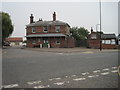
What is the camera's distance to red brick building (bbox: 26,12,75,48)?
40.2 m

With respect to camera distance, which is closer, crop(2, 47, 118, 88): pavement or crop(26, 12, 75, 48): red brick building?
crop(2, 47, 118, 88): pavement

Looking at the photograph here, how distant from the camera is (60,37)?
131 ft

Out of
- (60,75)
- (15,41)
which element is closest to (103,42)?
(60,75)

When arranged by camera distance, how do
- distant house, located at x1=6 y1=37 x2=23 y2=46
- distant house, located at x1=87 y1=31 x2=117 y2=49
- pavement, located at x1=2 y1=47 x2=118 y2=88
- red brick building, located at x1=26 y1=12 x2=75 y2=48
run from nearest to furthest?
pavement, located at x1=2 y1=47 x2=118 y2=88, distant house, located at x1=87 y1=31 x2=117 y2=49, red brick building, located at x1=26 y1=12 x2=75 y2=48, distant house, located at x1=6 y1=37 x2=23 y2=46

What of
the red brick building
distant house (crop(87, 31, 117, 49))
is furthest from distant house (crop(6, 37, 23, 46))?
distant house (crop(87, 31, 117, 49))

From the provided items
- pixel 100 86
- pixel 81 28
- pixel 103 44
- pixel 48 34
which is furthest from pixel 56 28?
pixel 81 28

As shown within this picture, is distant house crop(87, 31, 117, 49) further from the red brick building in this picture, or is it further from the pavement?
the pavement

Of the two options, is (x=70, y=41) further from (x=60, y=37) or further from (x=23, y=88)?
(x=23, y=88)

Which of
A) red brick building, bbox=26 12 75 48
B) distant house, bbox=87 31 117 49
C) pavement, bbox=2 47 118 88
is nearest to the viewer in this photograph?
pavement, bbox=2 47 118 88

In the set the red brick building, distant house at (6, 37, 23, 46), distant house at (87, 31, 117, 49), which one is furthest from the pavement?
distant house at (6, 37, 23, 46)

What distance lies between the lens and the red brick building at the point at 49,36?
1581 inches

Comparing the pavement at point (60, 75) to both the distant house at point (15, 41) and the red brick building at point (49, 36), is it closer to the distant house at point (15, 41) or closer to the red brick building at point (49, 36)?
the red brick building at point (49, 36)

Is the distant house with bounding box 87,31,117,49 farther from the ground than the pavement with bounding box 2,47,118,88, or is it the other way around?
the distant house with bounding box 87,31,117,49

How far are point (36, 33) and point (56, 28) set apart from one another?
227 inches
